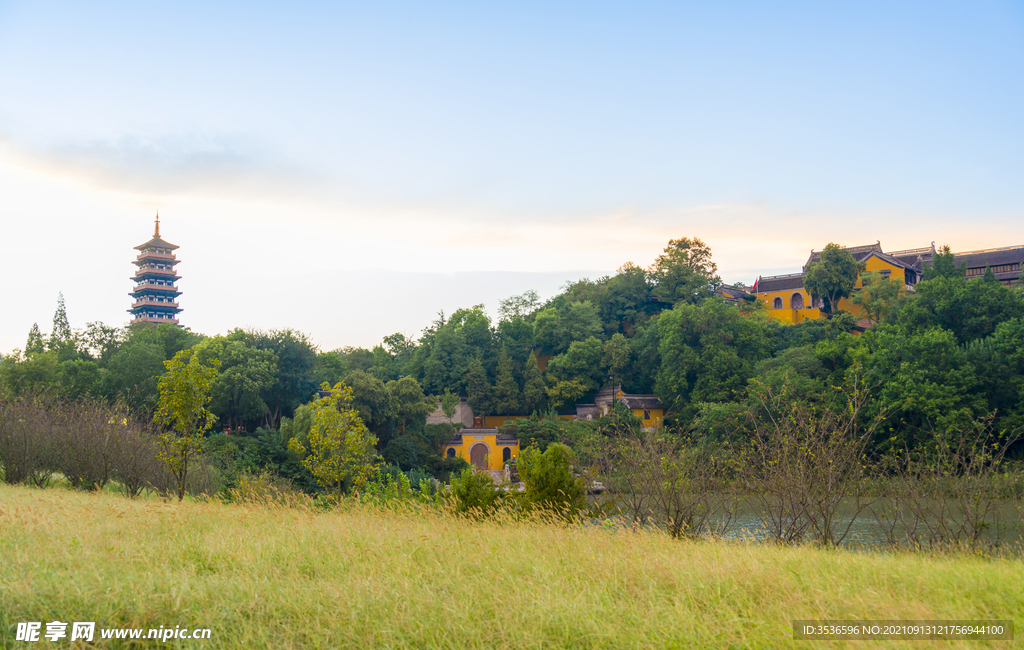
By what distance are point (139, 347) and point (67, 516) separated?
31850mm

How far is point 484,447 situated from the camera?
131 feet

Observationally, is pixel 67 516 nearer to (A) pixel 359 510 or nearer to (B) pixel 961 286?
(A) pixel 359 510

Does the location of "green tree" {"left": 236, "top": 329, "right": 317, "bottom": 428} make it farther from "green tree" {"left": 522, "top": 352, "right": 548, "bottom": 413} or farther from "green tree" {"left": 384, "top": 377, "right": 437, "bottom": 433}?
"green tree" {"left": 522, "top": 352, "right": 548, "bottom": 413}

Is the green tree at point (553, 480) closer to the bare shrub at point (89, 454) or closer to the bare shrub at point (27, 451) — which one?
the bare shrub at point (89, 454)

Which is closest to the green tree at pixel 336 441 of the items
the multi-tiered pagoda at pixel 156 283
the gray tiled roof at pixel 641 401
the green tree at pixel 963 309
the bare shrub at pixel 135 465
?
the bare shrub at pixel 135 465

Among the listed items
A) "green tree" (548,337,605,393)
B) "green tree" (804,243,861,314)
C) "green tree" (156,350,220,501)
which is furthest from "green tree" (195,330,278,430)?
"green tree" (804,243,861,314)

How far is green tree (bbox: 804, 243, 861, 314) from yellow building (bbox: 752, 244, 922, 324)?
111 cm

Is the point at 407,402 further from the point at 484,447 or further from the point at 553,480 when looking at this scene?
the point at 553,480

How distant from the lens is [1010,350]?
96.1ft

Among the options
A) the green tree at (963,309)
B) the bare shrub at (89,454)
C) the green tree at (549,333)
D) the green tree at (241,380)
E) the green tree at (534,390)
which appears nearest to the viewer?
the bare shrub at (89,454)

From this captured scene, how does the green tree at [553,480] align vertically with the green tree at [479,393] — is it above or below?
above

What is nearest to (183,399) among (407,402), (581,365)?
(407,402)

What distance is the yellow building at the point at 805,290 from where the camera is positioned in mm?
47625

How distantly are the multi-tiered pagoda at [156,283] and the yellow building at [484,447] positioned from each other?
130 feet
